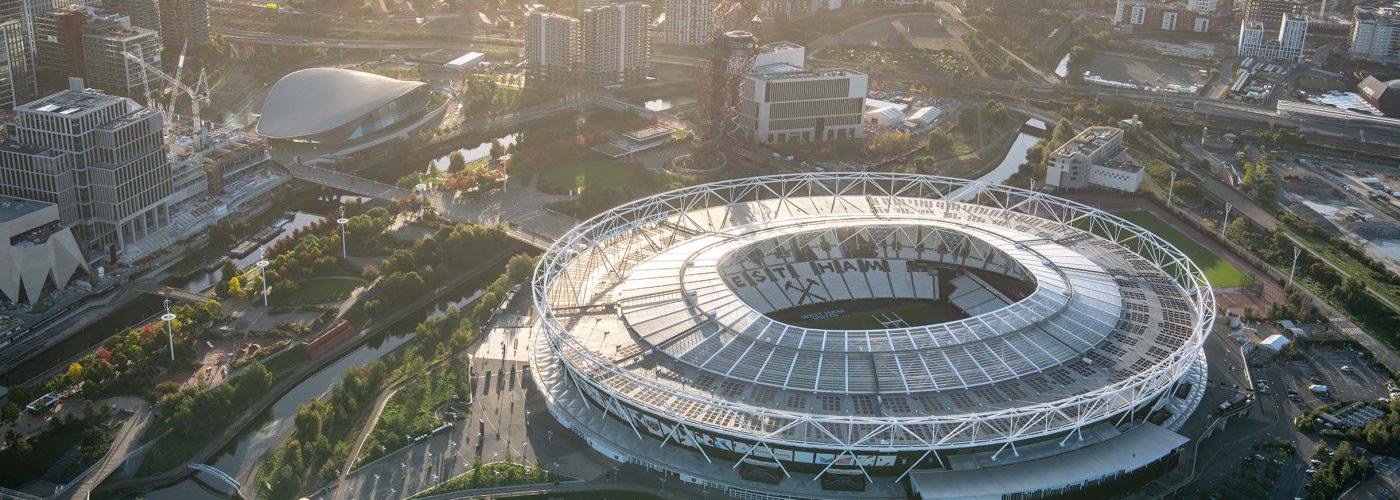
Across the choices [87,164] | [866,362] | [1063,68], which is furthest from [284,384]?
[1063,68]

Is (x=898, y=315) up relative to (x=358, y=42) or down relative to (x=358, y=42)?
down

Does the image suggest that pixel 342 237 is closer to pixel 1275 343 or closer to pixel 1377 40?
pixel 1275 343

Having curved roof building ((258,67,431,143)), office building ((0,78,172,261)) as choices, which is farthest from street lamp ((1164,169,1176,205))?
office building ((0,78,172,261))

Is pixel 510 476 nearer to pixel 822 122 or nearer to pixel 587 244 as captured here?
pixel 587 244

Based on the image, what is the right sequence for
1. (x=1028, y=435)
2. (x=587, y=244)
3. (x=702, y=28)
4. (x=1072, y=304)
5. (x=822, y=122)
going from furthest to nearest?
(x=702, y=28), (x=822, y=122), (x=587, y=244), (x=1072, y=304), (x=1028, y=435)

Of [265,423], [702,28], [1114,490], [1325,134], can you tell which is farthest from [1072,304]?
[702,28]

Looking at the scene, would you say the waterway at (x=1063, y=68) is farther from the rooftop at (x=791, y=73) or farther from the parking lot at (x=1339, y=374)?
the parking lot at (x=1339, y=374)
